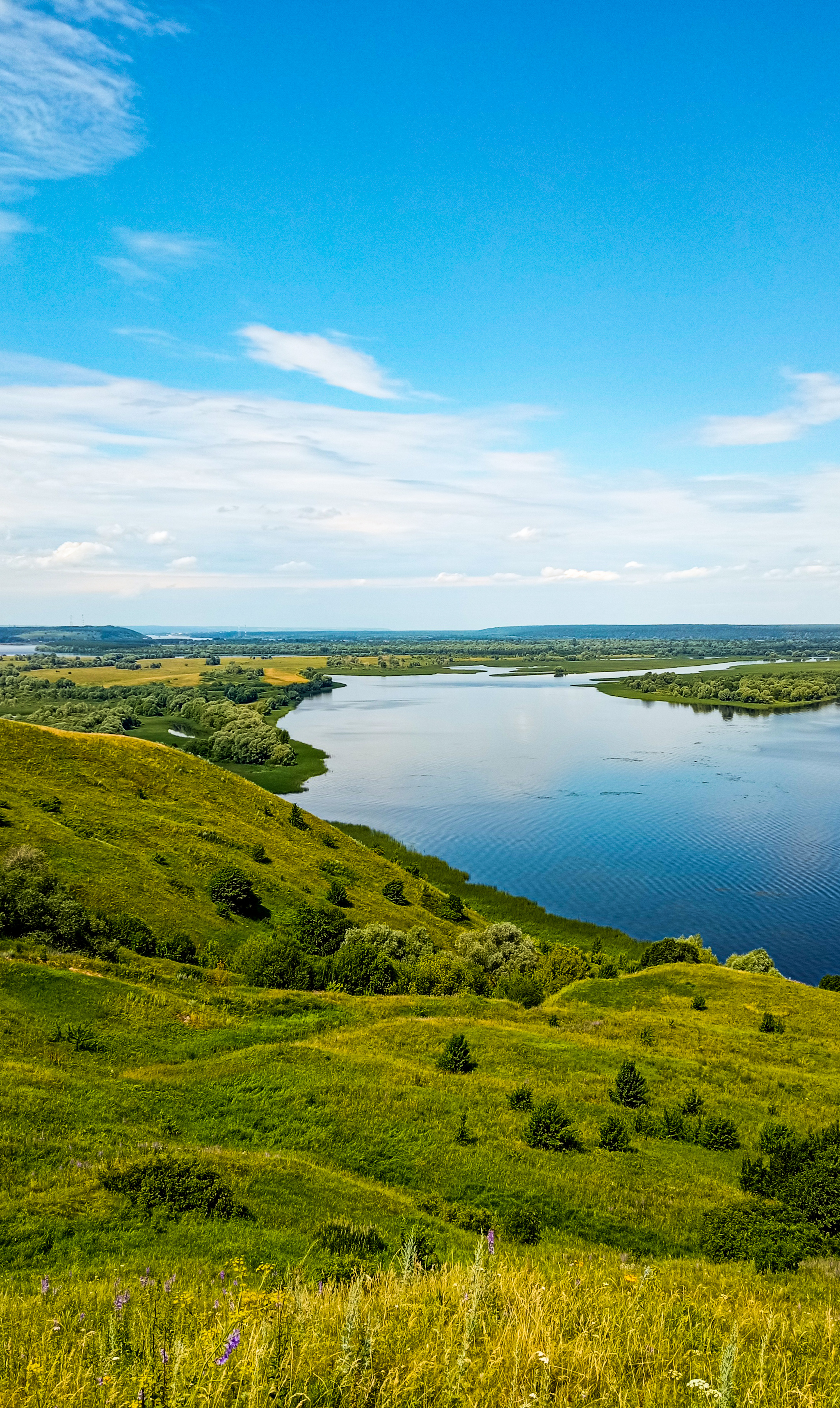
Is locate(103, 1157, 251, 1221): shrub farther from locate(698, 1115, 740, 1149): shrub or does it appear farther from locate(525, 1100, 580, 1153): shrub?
locate(698, 1115, 740, 1149): shrub

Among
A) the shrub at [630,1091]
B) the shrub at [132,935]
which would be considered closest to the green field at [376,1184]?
the shrub at [630,1091]

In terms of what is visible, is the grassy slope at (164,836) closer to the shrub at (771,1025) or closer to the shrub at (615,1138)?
the shrub at (771,1025)

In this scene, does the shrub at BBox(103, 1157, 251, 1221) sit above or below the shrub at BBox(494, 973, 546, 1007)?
above

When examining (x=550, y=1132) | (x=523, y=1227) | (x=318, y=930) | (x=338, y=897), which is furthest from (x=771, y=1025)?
(x=338, y=897)

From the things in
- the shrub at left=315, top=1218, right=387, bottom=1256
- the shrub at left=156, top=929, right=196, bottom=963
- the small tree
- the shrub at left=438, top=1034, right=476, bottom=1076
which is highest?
the shrub at left=315, top=1218, right=387, bottom=1256

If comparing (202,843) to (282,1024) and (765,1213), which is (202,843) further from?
(765,1213)

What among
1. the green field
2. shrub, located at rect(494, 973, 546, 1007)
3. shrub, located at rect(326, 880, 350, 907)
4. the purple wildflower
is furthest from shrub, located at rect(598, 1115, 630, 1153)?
shrub, located at rect(326, 880, 350, 907)
